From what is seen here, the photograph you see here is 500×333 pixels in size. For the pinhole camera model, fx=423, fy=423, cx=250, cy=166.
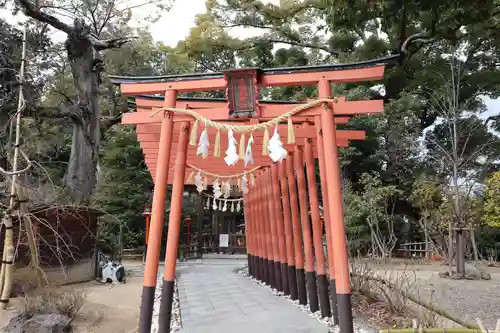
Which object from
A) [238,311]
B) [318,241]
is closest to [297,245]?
[318,241]

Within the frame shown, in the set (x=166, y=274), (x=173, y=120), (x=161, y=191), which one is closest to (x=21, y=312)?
(x=166, y=274)

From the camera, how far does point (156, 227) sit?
4977 millimetres

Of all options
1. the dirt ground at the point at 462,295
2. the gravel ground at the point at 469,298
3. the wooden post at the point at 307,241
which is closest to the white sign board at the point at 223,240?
the dirt ground at the point at 462,295

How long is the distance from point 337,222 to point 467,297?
230 inches

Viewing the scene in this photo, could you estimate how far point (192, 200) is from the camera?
74.3 ft

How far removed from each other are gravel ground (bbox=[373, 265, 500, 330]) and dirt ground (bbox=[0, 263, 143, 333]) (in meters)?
4.75

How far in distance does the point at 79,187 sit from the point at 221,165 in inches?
235

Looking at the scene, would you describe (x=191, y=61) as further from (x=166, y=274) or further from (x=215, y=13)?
(x=166, y=274)

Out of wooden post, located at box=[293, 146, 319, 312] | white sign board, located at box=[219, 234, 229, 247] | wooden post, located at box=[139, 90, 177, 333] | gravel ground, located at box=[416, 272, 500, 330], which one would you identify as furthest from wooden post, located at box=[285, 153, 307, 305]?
white sign board, located at box=[219, 234, 229, 247]

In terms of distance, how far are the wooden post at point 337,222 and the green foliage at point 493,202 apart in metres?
13.0

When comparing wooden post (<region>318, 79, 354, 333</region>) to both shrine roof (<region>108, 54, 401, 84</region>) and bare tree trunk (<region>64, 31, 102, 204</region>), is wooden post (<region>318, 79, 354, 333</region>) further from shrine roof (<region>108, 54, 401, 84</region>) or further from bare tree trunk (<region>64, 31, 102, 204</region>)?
bare tree trunk (<region>64, 31, 102, 204</region>)

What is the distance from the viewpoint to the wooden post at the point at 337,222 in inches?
167

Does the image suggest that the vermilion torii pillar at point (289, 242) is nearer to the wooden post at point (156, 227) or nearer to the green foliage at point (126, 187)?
the wooden post at point (156, 227)

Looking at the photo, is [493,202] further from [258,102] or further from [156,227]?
[156,227]
